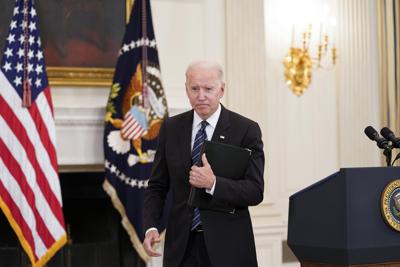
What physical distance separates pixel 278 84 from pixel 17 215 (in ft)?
10.2

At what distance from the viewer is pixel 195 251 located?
10.1ft

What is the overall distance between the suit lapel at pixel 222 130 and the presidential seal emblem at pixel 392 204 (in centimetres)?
70

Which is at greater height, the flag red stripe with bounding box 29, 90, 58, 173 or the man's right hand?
the flag red stripe with bounding box 29, 90, 58, 173

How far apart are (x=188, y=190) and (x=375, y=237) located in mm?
789

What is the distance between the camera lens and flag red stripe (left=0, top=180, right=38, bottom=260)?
17.2 feet

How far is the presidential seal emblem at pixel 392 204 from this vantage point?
311 centimetres

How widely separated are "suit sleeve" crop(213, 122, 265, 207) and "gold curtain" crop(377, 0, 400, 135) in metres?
4.37

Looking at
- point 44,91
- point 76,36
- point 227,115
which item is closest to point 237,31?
point 76,36

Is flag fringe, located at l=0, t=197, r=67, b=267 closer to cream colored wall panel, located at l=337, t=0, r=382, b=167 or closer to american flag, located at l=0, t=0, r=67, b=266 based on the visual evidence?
american flag, located at l=0, t=0, r=67, b=266

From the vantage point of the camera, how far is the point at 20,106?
5340mm

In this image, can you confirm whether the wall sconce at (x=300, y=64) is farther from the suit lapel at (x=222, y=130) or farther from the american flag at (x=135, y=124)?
the suit lapel at (x=222, y=130)

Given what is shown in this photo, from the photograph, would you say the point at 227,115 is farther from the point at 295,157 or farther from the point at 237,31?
the point at 295,157

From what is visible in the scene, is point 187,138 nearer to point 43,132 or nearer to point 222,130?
point 222,130

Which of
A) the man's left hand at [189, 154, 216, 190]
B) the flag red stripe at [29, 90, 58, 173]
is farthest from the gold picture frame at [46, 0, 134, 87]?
the man's left hand at [189, 154, 216, 190]
